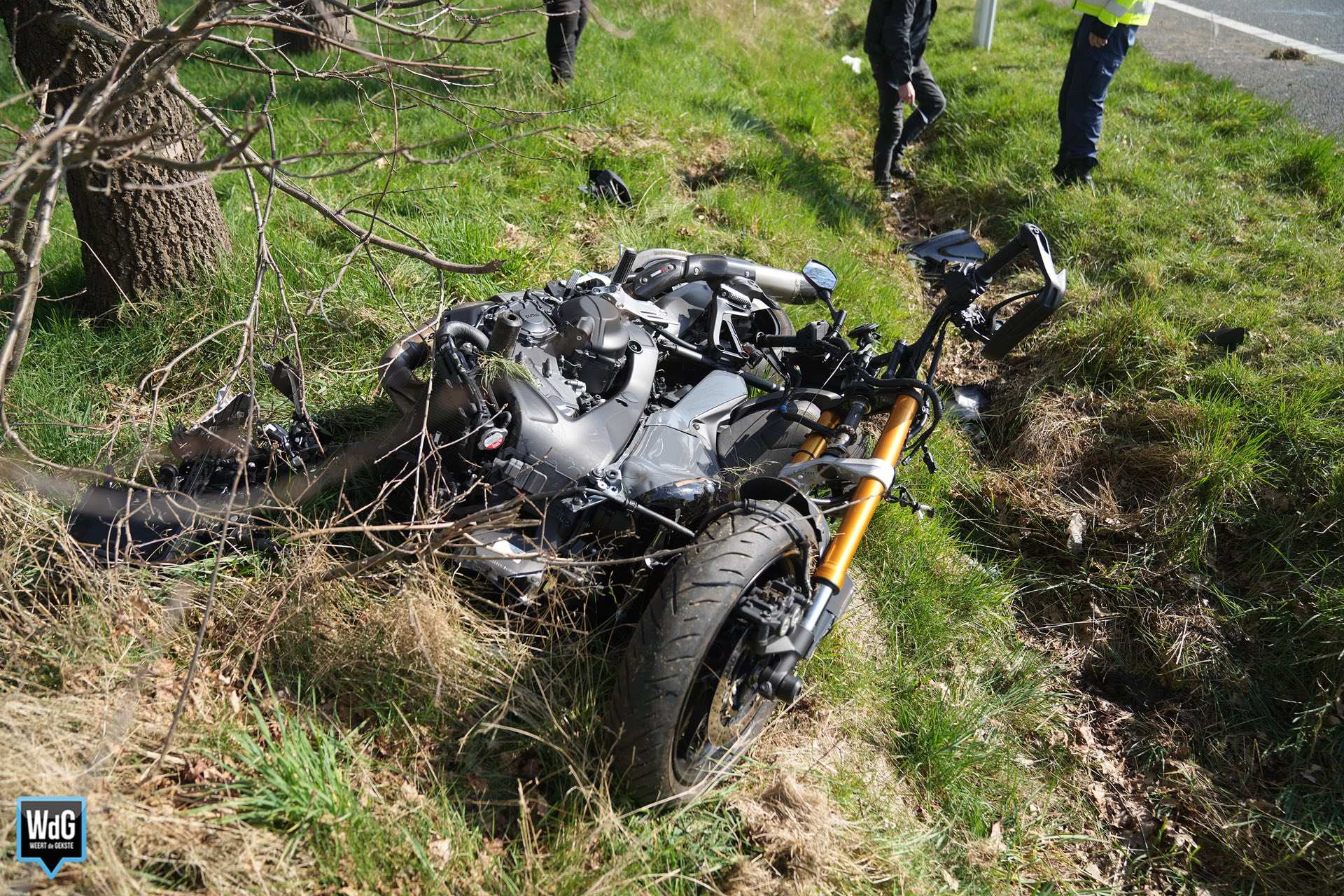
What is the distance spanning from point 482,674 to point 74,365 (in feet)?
8.89

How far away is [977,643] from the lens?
388 cm

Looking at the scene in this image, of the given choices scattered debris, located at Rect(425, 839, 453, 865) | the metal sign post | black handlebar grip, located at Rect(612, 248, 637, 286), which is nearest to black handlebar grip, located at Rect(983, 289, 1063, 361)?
black handlebar grip, located at Rect(612, 248, 637, 286)

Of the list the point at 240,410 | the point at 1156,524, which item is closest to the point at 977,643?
the point at 1156,524

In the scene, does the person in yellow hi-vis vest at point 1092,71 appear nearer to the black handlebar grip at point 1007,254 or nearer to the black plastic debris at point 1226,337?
the black plastic debris at point 1226,337

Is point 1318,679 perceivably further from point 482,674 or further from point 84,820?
point 84,820

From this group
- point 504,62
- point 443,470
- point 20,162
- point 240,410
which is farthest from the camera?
point 504,62

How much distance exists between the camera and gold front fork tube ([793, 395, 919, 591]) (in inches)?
106

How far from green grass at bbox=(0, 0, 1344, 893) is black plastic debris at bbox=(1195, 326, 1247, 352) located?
0.07 metres

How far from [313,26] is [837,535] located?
4.16 metres

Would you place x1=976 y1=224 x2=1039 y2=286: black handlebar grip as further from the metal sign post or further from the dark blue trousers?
the metal sign post

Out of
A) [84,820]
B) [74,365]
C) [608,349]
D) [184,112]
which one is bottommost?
[84,820]

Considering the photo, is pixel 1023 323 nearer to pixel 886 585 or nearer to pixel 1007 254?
pixel 1007 254

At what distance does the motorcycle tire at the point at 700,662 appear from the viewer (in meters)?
2.36

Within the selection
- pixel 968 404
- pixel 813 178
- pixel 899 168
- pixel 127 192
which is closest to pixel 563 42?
pixel 813 178
